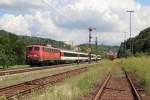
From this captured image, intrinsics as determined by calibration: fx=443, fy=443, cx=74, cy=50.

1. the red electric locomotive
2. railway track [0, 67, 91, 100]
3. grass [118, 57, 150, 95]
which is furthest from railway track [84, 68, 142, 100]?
the red electric locomotive

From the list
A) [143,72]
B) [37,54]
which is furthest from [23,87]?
[37,54]

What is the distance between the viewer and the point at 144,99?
17734 millimetres

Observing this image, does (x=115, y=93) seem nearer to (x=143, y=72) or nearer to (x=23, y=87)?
(x=23, y=87)

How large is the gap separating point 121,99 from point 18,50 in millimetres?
53291

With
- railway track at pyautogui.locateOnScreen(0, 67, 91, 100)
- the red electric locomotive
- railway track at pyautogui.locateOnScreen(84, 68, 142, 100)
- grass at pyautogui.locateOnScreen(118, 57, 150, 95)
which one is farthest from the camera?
the red electric locomotive

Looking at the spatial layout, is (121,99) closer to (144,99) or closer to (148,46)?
(144,99)

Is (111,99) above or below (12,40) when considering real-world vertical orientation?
below

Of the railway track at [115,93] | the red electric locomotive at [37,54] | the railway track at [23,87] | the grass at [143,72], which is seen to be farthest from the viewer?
the red electric locomotive at [37,54]

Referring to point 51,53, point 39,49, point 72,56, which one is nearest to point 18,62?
point 51,53

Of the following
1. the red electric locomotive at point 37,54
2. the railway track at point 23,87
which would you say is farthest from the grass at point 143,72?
the red electric locomotive at point 37,54

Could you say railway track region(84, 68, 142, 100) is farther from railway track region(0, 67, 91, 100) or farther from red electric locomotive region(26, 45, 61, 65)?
red electric locomotive region(26, 45, 61, 65)

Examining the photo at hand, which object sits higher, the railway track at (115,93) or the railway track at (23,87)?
the railway track at (23,87)

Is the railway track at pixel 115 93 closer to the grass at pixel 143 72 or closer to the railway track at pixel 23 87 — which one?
the grass at pixel 143 72

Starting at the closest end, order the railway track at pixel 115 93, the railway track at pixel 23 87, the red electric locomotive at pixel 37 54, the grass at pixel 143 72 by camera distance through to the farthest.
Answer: the railway track at pixel 115 93, the railway track at pixel 23 87, the grass at pixel 143 72, the red electric locomotive at pixel 37 54
